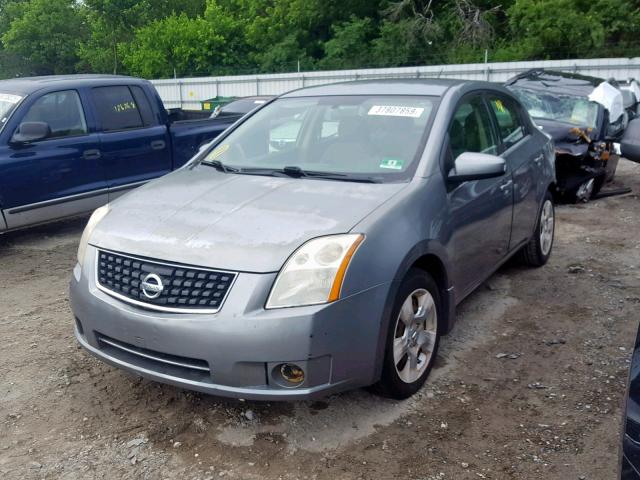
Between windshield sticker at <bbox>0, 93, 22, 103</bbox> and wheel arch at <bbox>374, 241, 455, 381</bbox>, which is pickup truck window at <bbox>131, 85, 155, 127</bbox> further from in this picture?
wheel arch at <bbox>374, 241, 455, 381</bbox>

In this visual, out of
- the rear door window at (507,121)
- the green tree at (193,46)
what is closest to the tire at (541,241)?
the rear door window at (507,121)

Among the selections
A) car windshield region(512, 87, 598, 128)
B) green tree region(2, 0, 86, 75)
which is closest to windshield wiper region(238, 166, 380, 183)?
car windshield region(512, 87, 598, 128)

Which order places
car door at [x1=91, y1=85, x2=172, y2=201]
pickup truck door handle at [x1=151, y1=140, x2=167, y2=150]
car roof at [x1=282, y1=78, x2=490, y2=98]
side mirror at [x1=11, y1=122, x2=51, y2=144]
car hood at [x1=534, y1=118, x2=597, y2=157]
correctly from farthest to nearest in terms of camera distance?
car hood at [x1=534, y1=118, x2=597, y2=157] → pickup truck door handle at [x1=151, y1=140, x2=167, y2=150] → car door at [x1=91, y1=85, x2=172, y2=201] → side mirror at [x1=11, y1=122, x2=51, y2=144] → car roof at [x1=282, y1=78, x2=490, y2=98]

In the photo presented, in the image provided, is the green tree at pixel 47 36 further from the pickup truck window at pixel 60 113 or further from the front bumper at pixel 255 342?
the front bumper at pixel 255 342

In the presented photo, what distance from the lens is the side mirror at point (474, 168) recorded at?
151 inches

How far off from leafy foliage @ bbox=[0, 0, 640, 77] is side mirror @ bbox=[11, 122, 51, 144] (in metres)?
21.1

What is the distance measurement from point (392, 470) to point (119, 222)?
188 cm

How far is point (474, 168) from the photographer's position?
383 centimetres

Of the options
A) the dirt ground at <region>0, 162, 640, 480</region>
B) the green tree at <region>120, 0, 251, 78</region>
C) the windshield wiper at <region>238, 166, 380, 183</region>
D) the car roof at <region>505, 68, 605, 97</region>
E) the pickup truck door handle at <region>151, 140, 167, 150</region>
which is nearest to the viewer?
the dirt ground at <region>0, 162, 640, 480</region>

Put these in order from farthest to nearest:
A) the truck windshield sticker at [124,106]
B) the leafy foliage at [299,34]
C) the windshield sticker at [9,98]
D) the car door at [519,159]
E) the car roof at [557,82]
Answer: the leafy foliage at [299,34] → the car roof at [557,82] → the truck windshield sticker at [124,106] → the windshield sticker at [9,98] → the car door at [519,159]

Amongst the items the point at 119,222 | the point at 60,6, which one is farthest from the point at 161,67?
the point at 119,222

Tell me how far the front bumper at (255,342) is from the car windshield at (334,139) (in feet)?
3.36

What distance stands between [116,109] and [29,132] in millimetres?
1200

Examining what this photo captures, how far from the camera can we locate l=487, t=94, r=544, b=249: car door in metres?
4.92
